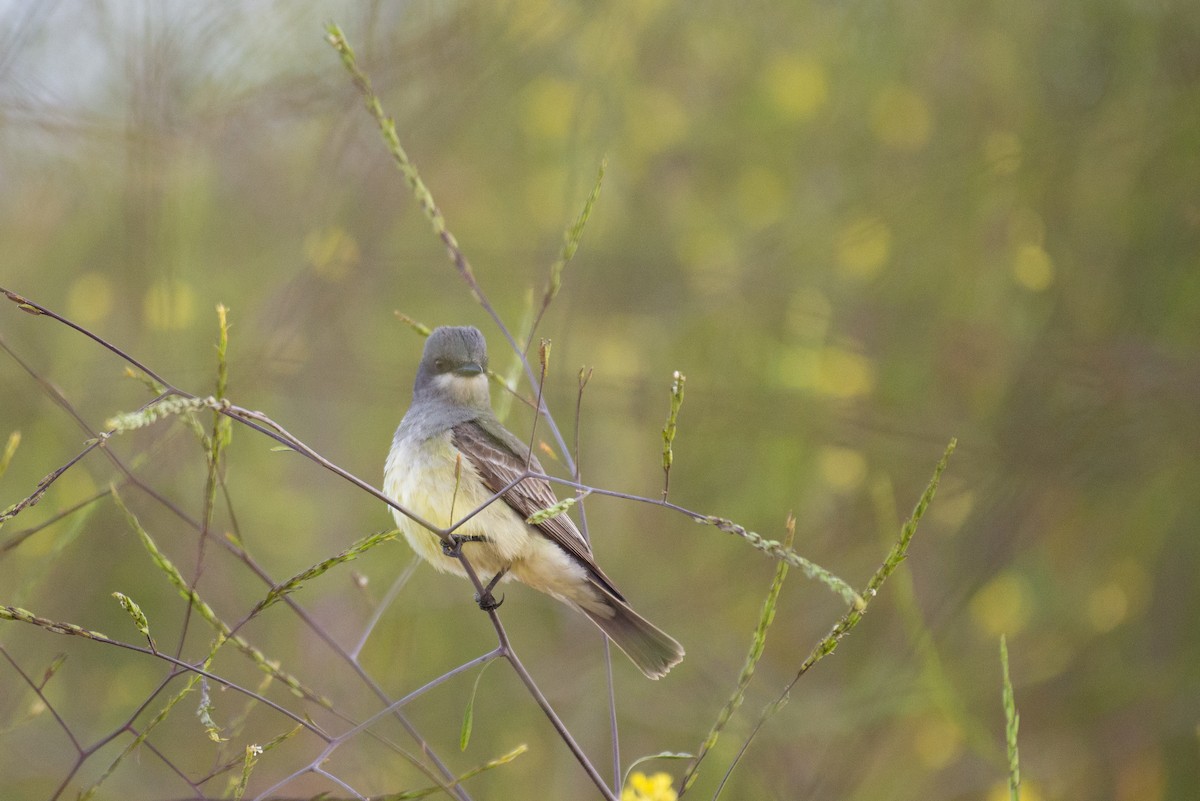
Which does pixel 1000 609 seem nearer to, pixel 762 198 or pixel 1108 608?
pixel 1108 608

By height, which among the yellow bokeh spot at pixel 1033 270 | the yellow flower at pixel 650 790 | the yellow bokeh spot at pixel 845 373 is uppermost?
the yellow flower at pixel 650 790

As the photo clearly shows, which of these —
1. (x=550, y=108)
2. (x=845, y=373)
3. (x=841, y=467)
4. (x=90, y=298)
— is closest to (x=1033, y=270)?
(x=845, y=373)

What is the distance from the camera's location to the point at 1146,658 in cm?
570

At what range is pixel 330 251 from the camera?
613 cm

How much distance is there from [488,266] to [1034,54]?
3.30 meters

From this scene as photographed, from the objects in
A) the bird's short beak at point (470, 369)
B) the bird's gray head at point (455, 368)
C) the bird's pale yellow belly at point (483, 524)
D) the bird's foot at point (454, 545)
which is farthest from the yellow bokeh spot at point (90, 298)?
the bird's foot at point (454, 545)

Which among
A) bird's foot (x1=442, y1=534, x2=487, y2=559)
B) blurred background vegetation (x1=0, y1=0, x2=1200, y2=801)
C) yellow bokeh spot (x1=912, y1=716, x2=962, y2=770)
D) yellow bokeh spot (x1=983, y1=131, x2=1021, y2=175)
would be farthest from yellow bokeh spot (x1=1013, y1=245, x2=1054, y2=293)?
bird's foot (x1=442, y1=534, x2=487, y2=559)

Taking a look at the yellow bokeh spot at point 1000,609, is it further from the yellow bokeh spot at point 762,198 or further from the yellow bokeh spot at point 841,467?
the yellow bokeh spot at point 762,198

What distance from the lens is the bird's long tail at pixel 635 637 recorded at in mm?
3502

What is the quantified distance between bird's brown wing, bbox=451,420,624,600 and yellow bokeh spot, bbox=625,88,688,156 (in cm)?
323

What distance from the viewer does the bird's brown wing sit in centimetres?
361

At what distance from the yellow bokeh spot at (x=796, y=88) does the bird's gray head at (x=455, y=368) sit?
10.1 ft

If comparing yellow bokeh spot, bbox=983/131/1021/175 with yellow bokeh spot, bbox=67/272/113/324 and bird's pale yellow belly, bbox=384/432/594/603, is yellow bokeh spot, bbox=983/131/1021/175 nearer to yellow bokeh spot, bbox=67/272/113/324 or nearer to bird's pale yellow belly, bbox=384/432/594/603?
bird's pale yellow belly, bbox=384/432/594/603

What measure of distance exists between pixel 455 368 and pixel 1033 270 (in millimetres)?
3293
